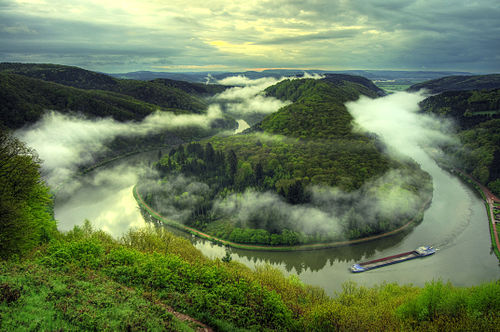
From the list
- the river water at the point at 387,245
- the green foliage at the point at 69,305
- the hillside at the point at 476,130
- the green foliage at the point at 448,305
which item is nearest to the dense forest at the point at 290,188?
the river water at the point at 387,245

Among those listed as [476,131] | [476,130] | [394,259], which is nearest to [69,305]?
[394,259]

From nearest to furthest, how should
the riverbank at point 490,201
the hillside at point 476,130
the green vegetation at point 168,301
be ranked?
the green vegetation at point 168,301 < the riverbank at point 490,201 < the hillside at point 476,130

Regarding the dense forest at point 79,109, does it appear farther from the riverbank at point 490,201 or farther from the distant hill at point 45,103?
the riverbank at point 490,201

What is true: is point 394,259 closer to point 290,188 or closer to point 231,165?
point 290,188

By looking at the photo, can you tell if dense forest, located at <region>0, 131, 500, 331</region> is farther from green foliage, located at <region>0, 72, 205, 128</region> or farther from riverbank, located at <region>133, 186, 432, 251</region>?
green foliage, located at <region>0, 72, 205, 128</region>

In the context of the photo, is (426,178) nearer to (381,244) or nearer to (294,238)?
(381,244)


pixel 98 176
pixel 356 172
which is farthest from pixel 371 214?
pixel 98 176
